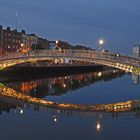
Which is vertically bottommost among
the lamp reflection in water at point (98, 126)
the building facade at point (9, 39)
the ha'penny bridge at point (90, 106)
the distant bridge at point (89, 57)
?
the lamp reflection in water at point (98, 126)

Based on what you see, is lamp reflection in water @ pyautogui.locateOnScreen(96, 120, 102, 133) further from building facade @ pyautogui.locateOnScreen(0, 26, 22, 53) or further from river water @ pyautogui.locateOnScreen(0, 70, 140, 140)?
building facade @ pyautogui.locateOnScreen(0, 26, 22, 53)

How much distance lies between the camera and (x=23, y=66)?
58.5 metres

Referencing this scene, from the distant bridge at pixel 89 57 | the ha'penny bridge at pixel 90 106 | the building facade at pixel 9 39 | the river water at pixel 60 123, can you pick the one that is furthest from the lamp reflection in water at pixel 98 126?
the building facade at pixel 9 39

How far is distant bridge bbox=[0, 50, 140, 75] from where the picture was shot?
37.9 m

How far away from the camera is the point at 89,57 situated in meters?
39.8

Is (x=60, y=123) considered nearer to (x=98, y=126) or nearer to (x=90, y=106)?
(x=98, y=126)

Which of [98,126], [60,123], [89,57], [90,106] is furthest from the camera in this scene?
[89,57]

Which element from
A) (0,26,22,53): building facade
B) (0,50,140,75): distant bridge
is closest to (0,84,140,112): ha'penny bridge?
(0,50,140,75): distant bridge

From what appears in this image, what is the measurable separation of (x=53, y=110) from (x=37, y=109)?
0.91m

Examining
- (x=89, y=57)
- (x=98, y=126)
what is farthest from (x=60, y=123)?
(x=89, y=57)

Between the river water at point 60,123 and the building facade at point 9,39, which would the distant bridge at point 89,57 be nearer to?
the river water at point 60,123

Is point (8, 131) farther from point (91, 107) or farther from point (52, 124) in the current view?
point (91, 107)

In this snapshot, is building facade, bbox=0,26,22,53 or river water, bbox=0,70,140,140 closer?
river water, bbox=0,70,140,140

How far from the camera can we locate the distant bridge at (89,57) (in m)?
37.9
